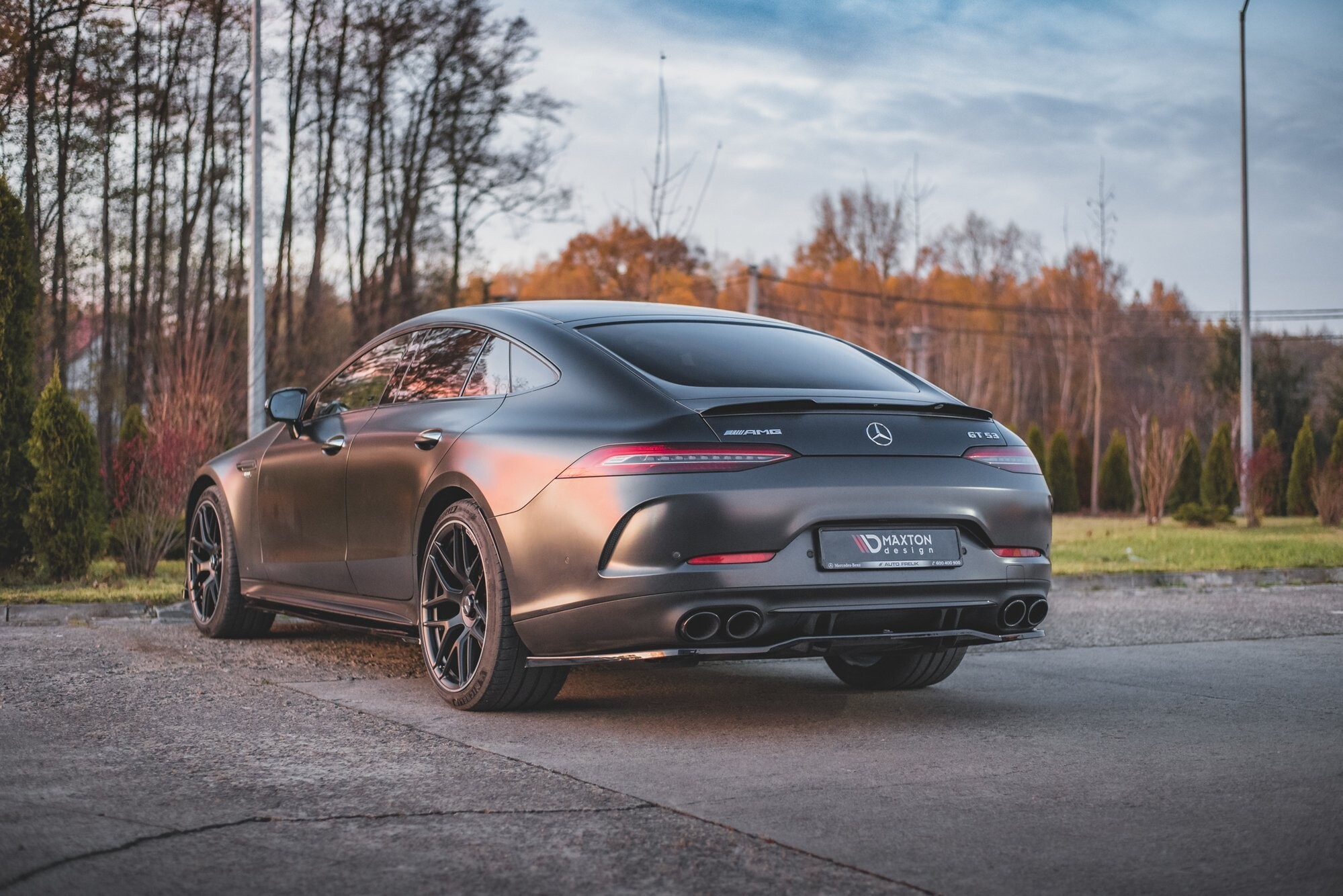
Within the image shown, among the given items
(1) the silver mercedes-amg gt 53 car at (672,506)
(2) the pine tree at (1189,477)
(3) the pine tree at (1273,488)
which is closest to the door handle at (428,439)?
(1) the silver mercedes-amg gt 53 car at (672,506)

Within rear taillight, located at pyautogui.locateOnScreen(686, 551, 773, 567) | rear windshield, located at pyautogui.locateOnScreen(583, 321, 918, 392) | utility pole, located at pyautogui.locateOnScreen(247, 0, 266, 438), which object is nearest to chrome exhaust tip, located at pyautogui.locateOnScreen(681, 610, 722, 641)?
rear taillight, located at pyautogui.locateOnScreen(686, 551, 773, 567)

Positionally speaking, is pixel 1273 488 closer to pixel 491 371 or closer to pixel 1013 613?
pixel 1013 613

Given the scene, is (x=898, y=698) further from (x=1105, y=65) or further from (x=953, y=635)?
(x=1105, y=65)

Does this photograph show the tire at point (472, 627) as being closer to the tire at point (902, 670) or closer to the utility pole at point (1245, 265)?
the tire at point (902, 670)

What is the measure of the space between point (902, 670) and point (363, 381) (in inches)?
111

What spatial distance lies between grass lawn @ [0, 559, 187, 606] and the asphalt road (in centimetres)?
231

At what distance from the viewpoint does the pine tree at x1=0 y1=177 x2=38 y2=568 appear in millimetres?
10242

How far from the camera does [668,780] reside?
4.19 metres

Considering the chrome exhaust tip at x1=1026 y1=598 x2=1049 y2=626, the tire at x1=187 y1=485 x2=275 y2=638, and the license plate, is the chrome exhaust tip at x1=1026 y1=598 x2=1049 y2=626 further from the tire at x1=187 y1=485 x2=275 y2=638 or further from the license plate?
the tire at x1=187 y1=485 x2=275 y2=638

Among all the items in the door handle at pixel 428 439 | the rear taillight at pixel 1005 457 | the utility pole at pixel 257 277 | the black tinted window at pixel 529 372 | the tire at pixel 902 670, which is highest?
the utility pole at pixel 257 277

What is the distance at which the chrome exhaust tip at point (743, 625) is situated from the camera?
4672 mm

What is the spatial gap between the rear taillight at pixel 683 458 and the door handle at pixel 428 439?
3.37ft

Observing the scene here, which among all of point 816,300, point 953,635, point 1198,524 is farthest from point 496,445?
point 816,300

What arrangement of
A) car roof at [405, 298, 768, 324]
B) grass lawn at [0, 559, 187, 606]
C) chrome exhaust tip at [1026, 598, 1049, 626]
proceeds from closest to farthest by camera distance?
chrome exhaust tip at [1026, 598, 1049, 626] → car roof at [405, 298, 768, 324] → grass lawn at [0, 559, 187, 606]
